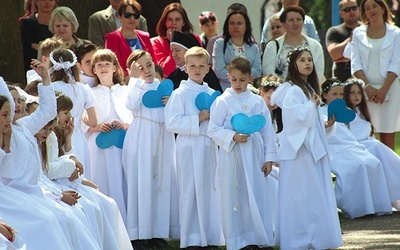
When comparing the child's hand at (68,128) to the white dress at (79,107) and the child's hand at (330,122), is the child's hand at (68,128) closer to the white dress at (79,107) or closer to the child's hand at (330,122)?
the white dress at (79,107)

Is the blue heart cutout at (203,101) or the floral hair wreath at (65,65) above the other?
the floral hair wreath at (65,65)

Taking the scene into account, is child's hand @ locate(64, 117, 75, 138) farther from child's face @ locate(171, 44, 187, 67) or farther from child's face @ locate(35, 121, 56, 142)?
child's face @ locate(171, 44, 187, 67)

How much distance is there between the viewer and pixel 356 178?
12617 mm

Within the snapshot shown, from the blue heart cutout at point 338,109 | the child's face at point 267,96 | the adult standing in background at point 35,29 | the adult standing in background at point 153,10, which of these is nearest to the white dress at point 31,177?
the blue heart cutout at point 338,109

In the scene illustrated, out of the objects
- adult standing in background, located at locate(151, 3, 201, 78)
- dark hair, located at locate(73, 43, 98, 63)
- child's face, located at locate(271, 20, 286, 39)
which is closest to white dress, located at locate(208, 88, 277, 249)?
dark hair, located at locate(73, 43, 98, 63)

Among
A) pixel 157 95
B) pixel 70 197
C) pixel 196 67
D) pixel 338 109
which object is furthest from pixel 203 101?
pixel 70 197

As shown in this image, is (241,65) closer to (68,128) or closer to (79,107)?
(79,107)

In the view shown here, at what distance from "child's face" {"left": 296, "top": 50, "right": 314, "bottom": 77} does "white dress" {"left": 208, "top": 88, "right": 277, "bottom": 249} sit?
0.49 metres

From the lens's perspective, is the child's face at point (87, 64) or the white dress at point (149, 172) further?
the child's face at point (87, 64)

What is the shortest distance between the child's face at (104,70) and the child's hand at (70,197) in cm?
260

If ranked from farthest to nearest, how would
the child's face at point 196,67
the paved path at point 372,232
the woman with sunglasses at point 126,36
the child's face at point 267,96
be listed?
1. the woman with sunglasses at point 126,36
2. the child's face at point 267,96
3. the child's face at point 196,67
4. the paved path at point 372,232

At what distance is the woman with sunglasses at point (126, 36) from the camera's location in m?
12.5

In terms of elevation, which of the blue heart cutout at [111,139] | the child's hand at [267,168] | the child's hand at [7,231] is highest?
the blue heart cutout at [111,139]

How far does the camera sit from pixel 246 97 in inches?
420
